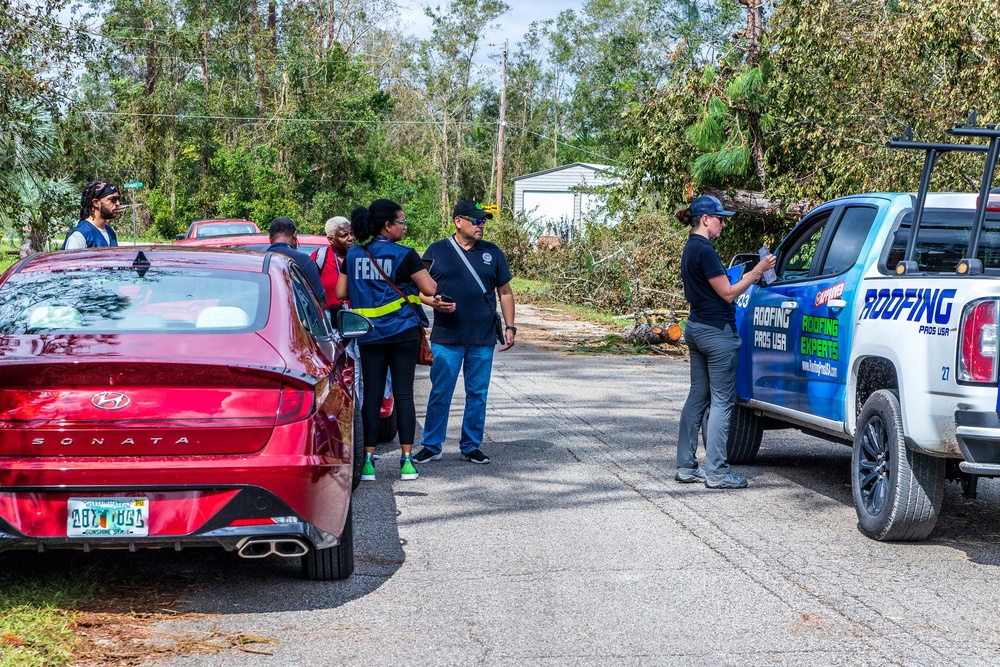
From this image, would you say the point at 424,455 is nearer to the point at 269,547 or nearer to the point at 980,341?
the point at 269,547

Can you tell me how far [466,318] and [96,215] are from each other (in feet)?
9.50

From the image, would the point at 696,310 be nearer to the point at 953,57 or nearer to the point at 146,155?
the point at 953,57

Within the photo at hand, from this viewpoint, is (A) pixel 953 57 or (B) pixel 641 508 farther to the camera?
(A) pixel 953 57

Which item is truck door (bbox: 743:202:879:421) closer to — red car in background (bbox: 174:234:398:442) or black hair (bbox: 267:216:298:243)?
red car in background (bbox: 174:234:398:442)

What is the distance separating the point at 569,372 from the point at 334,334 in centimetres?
878

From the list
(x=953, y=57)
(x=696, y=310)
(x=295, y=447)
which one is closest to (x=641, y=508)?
(x=696, y=310)

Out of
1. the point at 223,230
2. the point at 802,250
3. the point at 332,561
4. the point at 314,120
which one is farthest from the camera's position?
the point at 314,120

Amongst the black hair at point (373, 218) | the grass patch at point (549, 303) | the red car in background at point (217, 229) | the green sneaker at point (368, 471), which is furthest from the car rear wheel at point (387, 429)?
the red car in background at point (217, 229)

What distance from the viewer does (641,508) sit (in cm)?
725

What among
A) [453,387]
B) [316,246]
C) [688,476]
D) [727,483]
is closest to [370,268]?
[453,387]

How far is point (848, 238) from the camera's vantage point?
7488mm

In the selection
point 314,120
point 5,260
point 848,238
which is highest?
point 314,120

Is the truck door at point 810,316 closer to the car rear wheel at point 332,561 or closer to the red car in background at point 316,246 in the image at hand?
the red car in background at point 316,246

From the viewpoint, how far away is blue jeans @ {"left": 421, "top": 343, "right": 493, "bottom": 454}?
855 centimetres
